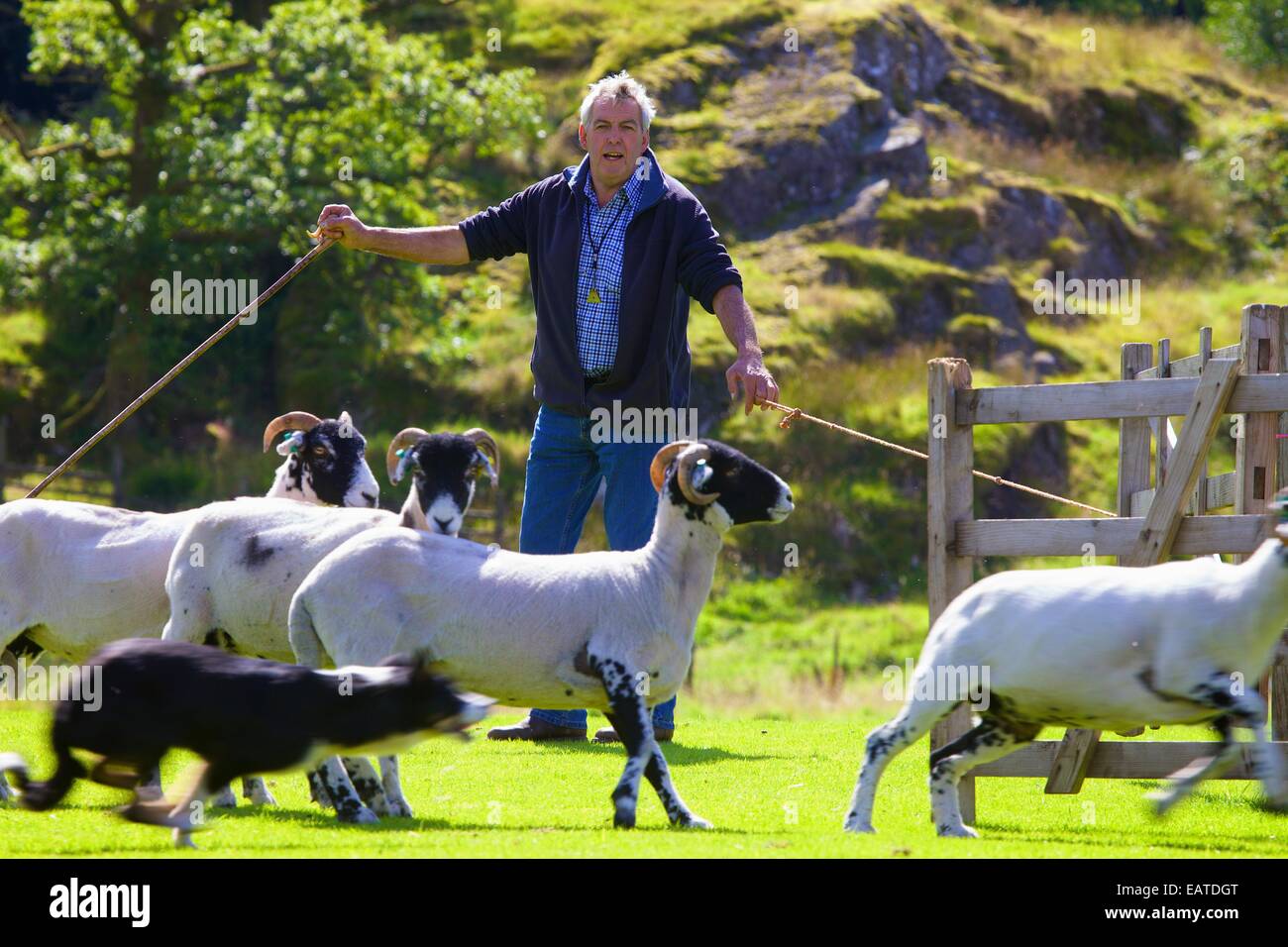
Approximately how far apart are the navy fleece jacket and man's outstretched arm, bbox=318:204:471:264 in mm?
101

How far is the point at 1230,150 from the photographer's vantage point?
4256cm

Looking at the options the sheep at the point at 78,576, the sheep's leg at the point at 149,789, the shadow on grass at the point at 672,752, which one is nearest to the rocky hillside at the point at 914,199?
the shadow on grass at the point at 672,752

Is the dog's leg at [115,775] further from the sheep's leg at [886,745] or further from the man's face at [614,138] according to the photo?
the man's face at [614,138]

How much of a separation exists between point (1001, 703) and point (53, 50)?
1130 inches

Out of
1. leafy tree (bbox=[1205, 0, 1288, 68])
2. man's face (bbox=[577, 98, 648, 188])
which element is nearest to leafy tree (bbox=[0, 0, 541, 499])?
man's face (bbox=[577, 98, 648, 188])

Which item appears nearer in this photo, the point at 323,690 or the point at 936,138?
the point at 323,690

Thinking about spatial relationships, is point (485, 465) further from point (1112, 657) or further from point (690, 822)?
point (1112, 657)

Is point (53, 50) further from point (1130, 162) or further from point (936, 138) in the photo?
point (1130, 162)

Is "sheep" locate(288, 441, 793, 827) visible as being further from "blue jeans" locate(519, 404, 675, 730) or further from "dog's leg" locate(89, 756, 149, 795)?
"blue jeans" locate(519, 404, 675, 730)

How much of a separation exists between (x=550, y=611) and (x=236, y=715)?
170cm

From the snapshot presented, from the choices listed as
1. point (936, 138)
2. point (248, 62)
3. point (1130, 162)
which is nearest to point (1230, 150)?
point (1130, 162)

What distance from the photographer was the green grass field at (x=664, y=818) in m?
5.91

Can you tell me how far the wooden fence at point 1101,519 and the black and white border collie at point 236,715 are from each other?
2.96 m
